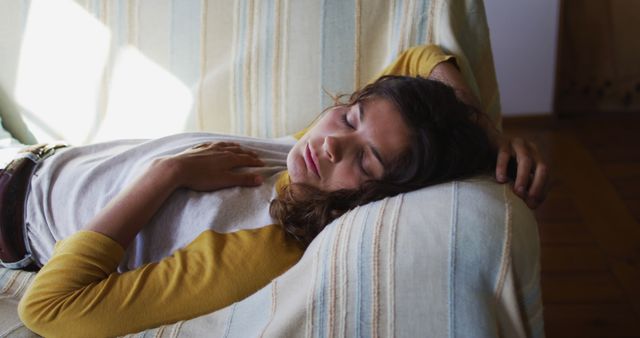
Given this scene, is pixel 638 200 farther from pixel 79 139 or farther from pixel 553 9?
pixel 79 139

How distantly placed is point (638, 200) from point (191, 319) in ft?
5.61

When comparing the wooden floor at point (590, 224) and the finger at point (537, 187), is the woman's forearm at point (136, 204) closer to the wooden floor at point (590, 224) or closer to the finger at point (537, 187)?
the finger at point (537, 187)

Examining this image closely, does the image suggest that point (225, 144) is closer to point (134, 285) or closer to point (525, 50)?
point (134, 285)

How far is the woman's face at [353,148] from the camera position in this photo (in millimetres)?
934

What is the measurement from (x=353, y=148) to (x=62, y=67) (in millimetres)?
911

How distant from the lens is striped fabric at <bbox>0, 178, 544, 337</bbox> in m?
0.75

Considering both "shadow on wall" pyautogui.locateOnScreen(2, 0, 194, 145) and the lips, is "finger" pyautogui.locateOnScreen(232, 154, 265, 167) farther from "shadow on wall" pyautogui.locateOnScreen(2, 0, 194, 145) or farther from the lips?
"shadow on wall" pyautogui.locateOnScreen(2, 0, 194, 145)

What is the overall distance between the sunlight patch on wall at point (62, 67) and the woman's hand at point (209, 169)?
0.54 m

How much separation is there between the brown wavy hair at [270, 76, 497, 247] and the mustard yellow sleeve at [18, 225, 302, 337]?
7cm

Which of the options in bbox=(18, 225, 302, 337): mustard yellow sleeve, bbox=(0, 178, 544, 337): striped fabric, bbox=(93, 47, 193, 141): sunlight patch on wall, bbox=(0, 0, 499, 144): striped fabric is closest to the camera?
bbox=(0, 178, 544, 337): striped fabric

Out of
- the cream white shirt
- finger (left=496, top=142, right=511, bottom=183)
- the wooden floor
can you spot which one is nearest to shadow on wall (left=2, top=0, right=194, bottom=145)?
the cream white shirt

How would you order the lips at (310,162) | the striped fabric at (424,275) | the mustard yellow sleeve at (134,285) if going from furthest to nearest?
the lips at (310,162)
the mustard yellow sleeve at (134,285)
the striped fabric at (424,275)

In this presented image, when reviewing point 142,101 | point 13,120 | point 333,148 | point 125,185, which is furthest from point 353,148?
point 13,120

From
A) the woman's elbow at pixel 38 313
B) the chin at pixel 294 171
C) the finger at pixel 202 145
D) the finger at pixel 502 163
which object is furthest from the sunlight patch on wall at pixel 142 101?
the finger at pixel 502 163
